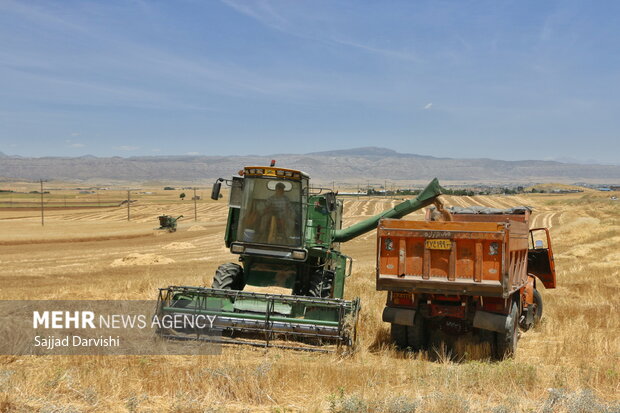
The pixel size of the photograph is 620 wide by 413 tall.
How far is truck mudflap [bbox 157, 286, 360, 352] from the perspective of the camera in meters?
9.37

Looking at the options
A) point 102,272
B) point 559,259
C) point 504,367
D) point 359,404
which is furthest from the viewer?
point 559,259

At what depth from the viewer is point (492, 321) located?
362 inches

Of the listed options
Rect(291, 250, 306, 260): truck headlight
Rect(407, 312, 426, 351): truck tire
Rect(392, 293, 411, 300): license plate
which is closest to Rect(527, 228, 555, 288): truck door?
Rect(407, 312, 426, 351): truck tire

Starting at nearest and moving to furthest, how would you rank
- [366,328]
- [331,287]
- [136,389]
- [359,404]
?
1. [359,404]
2. [136,389]
3. [366,328]
4. [331,287]

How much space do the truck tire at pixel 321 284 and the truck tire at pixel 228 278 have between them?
1.39 m

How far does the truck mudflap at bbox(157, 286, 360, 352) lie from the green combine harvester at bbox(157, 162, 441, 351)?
0.6 inches

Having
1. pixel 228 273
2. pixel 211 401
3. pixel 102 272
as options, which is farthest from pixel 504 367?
pixel 102 272

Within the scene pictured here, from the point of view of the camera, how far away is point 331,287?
12.3 meters

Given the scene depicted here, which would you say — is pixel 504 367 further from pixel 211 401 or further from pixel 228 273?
pixel 228 273

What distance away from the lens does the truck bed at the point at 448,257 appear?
354 inches

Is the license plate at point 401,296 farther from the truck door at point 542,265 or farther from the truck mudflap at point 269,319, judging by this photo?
the truck door at point 542,265

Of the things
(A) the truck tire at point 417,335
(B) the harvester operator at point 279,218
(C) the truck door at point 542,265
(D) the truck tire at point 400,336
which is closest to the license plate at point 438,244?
(A) the truck tire at point 417,335

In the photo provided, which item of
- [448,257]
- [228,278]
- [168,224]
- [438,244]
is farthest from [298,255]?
[168,224]

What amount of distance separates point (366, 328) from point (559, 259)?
1817 cm
